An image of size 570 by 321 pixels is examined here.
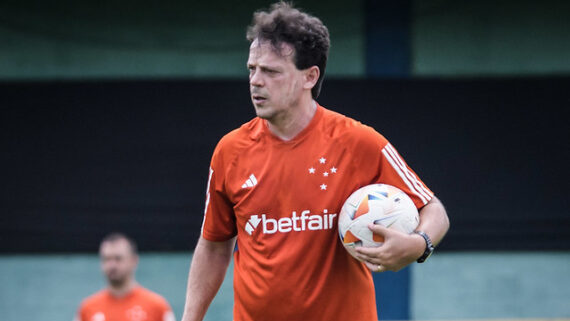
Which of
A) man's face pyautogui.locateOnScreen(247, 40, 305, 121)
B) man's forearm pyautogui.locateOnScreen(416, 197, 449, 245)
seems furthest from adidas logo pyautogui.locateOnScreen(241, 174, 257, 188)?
man's forearm pyautogui.locateOnScreen(416, 197, 449, 245)

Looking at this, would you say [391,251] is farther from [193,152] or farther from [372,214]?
[193,152]

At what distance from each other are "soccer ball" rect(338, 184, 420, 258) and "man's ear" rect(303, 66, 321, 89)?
41 centimetres

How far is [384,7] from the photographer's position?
24.8ft

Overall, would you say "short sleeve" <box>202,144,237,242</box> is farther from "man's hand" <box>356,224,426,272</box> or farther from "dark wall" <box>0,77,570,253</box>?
"dark wall" <box>0,77,570,253</box>

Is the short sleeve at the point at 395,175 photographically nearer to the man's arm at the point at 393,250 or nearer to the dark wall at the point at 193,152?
the man's arm at the point at 393,250

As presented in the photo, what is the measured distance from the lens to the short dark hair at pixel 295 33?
2477 millimetres

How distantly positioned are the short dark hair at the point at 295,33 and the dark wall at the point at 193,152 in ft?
15.6

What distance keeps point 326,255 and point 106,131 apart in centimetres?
529

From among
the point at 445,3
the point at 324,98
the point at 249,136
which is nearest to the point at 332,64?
the point at 324,98

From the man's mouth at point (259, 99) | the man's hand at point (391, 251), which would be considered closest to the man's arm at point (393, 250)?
the man's hand at point (391, 251)

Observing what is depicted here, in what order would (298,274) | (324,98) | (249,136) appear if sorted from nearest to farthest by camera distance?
(298,274) < (249,136) < (324,98)

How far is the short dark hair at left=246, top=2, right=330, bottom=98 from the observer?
2477 millimetres

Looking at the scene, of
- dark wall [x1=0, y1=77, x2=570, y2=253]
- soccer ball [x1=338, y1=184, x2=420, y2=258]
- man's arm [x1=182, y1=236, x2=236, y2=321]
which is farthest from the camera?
dark wall [x1=0, y1=77, x2=570, y2=253]

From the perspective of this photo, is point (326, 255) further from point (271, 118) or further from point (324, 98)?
point (324, 98)
